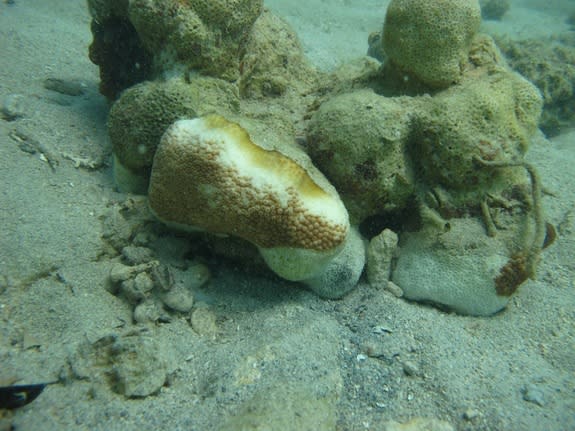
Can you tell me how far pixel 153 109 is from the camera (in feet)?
10.1

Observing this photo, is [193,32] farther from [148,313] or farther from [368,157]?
[148,313]

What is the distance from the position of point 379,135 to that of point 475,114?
2.62ft

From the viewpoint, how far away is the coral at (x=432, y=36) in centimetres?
302

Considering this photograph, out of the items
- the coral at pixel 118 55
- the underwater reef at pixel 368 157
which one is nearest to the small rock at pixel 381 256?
the underwater reef at pixel 368 157

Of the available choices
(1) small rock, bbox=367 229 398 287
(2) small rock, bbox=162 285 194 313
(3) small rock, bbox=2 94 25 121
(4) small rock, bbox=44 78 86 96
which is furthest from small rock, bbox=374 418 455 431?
(4) small rock, bbox=44 78 86 96

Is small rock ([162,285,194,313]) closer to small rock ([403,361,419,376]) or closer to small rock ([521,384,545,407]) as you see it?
small rock ([403,361,419,376])

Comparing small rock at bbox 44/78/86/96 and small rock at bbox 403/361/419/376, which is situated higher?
small rock at bbox 44/78/86/96

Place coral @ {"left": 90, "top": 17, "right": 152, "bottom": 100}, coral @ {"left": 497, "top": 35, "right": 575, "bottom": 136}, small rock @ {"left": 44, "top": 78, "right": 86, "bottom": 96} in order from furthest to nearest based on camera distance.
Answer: coral @ {"left": 497, "top": 35, "right": 575, "bottom": 136}, small rock @ {"left": 44, "top": 78, "right": 86, "bottom": 96}, coral @ {"left": 90, "top": 17, "right": 152, "bottom": 100}

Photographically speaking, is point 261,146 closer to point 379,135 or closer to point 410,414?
point 379,135

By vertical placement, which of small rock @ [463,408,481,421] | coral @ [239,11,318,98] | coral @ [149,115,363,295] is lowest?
small rock @ [463,408,481,421]

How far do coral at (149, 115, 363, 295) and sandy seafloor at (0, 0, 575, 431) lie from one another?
67 cm

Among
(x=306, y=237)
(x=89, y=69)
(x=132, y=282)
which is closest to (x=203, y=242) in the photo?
(x=132, y=282)

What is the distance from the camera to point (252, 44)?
12.5 ft

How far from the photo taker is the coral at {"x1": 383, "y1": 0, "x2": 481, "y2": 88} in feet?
9.90
